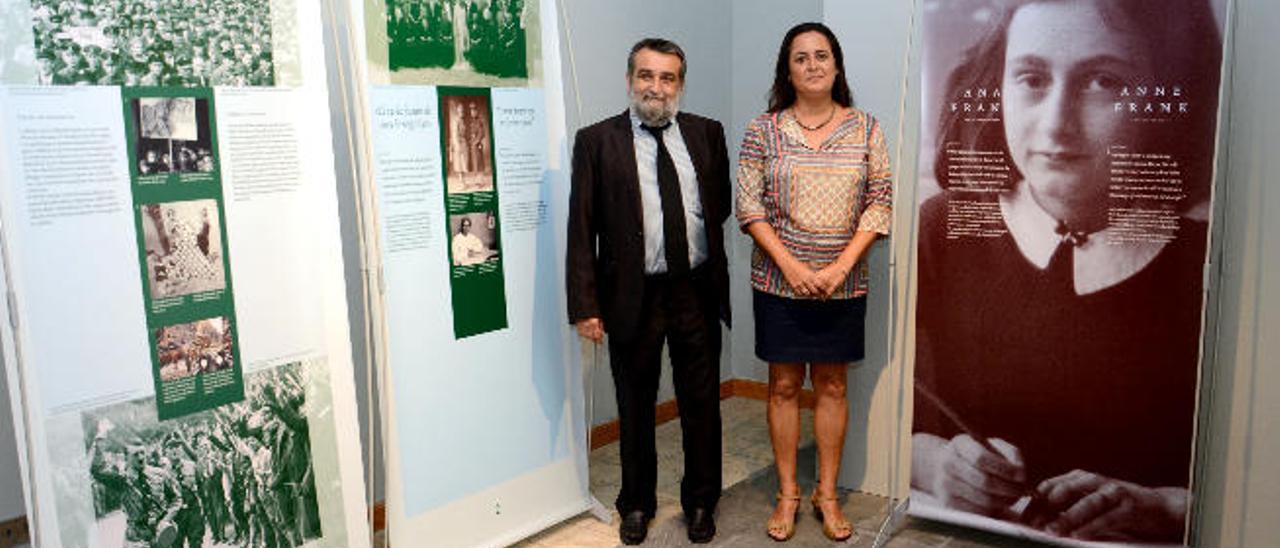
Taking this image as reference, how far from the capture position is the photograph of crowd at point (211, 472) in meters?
2.11

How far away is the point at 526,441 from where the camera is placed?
3.02 m

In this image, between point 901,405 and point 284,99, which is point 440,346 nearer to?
point 284,99

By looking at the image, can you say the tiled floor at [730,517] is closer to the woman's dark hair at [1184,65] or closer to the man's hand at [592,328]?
the man's hand at [592,328]

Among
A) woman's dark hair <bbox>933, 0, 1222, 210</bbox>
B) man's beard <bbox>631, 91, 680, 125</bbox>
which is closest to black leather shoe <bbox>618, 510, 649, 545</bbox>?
man's beard <bbox>631, 91, 680, 125</bbox>

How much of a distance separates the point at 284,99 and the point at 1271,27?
2527 mm

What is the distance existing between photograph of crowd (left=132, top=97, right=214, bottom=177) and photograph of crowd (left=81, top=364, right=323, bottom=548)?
51cm

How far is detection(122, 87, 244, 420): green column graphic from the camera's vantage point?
213 cm

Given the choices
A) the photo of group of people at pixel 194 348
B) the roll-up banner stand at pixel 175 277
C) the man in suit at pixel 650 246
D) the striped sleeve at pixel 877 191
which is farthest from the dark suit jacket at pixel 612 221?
the photo of group of people at pixel 194 348

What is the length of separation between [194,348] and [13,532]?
2.93ft

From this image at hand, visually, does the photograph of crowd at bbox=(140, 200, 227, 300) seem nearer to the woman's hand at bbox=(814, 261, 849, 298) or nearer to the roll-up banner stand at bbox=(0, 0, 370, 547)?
the roll-up banner stand at bbox=(0, 0, 370, 547)

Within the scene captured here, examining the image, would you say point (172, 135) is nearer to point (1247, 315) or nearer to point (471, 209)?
point (471, 209)

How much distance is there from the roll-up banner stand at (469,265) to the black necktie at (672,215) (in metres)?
0.35

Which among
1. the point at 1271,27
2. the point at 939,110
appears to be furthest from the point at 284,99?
the point at 1271,27

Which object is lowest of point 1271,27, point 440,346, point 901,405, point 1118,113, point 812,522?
point 812,522
